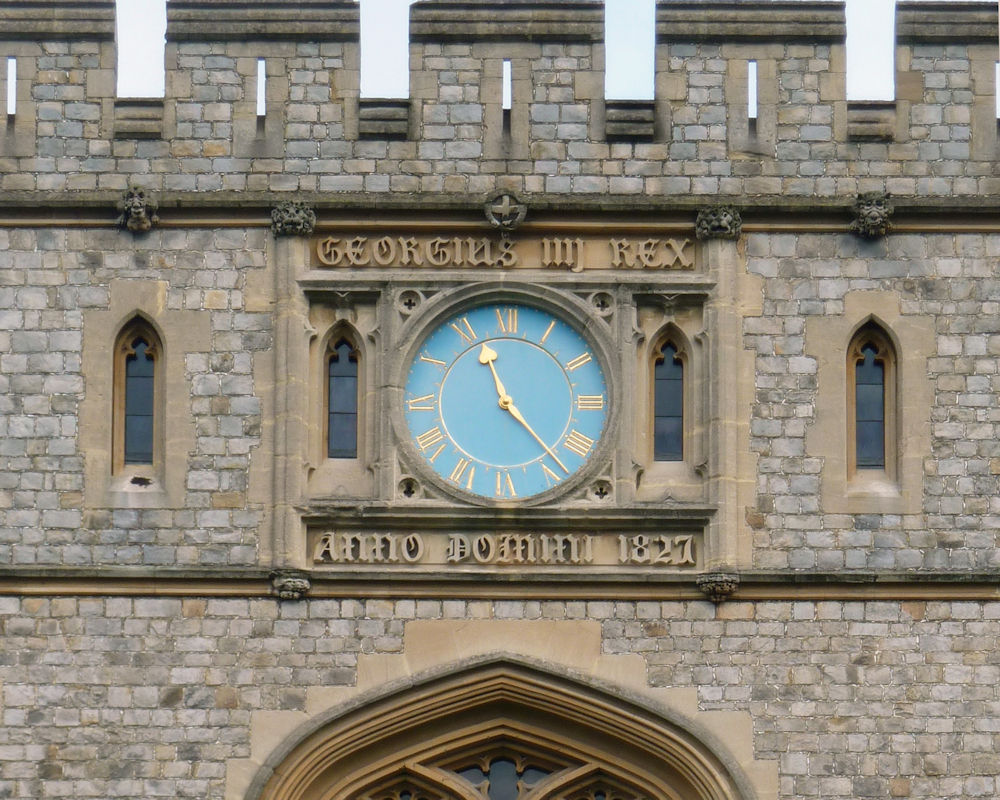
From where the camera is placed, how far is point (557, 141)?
100 feet

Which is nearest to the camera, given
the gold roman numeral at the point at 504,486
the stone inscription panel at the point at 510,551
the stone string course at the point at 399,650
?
the stone string course at the point at 399,650

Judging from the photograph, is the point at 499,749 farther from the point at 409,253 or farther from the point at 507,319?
the point at 409,253

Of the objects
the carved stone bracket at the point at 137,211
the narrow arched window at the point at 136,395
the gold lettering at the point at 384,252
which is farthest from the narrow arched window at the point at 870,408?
the carved stone bracket at the point at 137,211

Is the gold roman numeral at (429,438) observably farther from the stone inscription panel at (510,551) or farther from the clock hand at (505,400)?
the stone inscription panel at (510,551)

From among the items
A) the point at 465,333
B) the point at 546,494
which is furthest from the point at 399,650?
the point at 465,333

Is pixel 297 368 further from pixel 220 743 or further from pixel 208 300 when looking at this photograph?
pixel 220 743

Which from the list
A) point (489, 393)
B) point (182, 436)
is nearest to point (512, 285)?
point (489, 393)

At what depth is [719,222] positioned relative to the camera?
30.2 m

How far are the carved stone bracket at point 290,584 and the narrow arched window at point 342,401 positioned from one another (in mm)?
1262

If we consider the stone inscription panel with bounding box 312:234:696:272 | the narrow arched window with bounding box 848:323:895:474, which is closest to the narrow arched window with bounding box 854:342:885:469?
the narrow arched window with bounding box 848:323:895:474

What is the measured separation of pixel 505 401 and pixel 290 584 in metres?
2.47

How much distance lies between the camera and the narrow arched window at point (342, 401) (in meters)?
30.1

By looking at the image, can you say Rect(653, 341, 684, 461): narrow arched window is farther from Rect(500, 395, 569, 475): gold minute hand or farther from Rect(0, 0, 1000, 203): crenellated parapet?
Rect(0, 0, 1000, 203): crenellated parapet

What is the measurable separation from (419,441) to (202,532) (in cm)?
201
